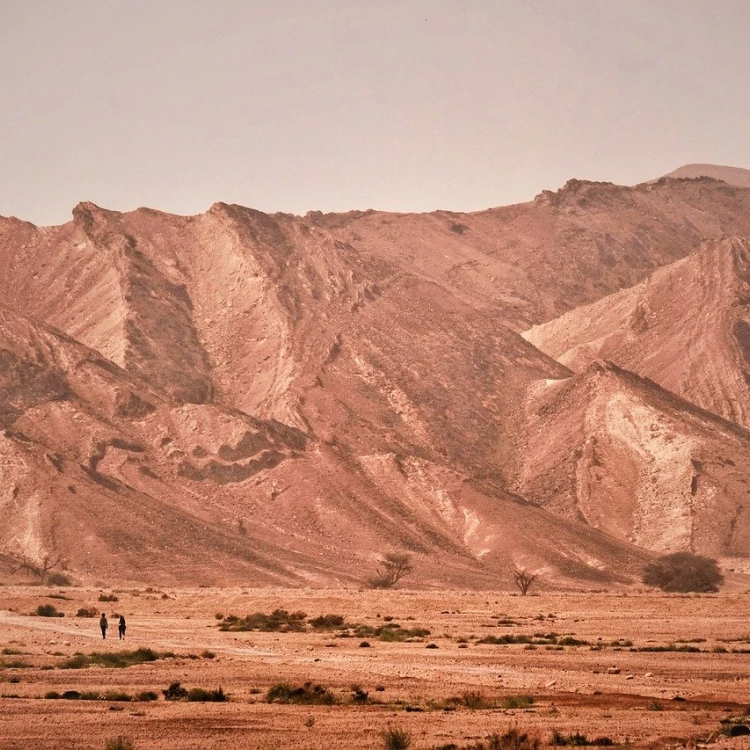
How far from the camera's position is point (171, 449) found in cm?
10150

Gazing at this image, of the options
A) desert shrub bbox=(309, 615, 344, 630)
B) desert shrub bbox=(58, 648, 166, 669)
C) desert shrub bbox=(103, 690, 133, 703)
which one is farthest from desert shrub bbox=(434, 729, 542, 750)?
desert shrub bbox=(309, 615, 344, 630)

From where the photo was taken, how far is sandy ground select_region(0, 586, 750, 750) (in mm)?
22328

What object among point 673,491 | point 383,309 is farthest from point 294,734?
point 383,309

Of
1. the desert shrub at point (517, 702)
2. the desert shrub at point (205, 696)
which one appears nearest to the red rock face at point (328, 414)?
the desert shrub at point (205, 696)

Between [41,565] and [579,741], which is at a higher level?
[41,565]

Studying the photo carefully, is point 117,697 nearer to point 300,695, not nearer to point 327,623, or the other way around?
point 300,695

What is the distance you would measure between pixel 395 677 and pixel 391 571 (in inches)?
1970

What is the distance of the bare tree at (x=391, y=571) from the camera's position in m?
78.6

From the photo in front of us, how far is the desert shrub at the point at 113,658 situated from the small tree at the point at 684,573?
1932 inches

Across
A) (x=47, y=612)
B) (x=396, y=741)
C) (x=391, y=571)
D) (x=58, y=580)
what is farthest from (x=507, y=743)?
(x=58, y=580)

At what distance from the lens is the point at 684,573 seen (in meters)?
80.1

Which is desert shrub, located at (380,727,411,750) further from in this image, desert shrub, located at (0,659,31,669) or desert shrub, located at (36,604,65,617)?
desert shrub, located at (36,604,65,617)

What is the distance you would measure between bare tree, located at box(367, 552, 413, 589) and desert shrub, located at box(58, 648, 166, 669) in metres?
42.7

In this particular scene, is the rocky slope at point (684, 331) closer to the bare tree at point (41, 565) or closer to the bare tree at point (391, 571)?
the bare tree at point (391, 571)
